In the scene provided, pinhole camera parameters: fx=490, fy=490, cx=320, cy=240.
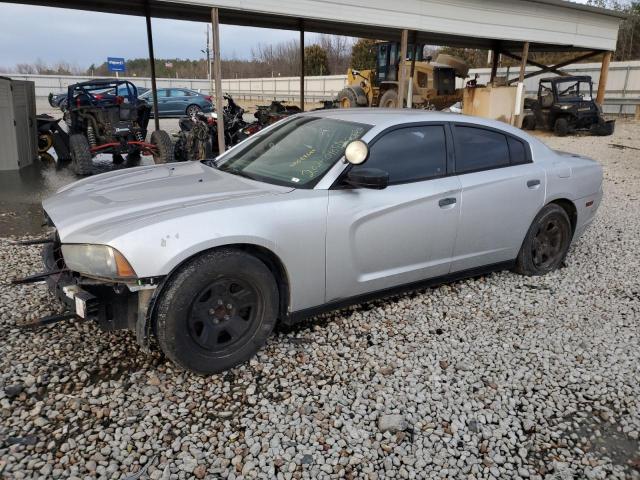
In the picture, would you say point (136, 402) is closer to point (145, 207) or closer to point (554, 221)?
point (145, 207)

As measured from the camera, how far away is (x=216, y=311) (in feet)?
9.11

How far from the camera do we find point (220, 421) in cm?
248

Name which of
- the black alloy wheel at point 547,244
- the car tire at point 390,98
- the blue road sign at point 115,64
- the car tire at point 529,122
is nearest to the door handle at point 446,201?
the black alloy wheel at point 547,244

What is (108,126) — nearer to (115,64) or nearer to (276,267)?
(276,267)

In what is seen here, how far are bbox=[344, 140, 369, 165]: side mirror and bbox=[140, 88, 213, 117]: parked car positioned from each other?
868 inches

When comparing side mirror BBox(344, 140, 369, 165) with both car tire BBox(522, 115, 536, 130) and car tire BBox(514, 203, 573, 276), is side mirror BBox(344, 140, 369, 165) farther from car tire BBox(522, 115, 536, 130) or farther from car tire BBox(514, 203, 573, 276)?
car tire BBox(522, 115, 536, 130)

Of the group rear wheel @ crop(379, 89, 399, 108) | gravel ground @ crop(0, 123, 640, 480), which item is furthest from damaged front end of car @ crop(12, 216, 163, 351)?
rear wheel @ crop(379, 89, 399, 108)

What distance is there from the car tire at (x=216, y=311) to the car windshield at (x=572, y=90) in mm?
16728

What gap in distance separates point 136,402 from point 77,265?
80 cm

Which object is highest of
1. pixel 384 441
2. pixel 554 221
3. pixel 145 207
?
pixel 145 207

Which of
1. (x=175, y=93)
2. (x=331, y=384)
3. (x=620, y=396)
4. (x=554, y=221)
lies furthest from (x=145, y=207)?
(x=175, y=93)

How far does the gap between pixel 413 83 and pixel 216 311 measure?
1586 centimetres

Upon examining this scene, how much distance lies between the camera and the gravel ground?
7.35 ft

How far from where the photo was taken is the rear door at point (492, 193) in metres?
3.77
